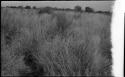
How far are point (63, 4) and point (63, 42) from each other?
1.16 feet

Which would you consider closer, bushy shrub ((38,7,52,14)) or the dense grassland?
the dense grassland

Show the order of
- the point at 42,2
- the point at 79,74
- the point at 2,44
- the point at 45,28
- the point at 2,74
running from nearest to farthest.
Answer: the point at 79,74
the point at 2,74
the point at 2,44
the point at 45,28
the point at 42,2

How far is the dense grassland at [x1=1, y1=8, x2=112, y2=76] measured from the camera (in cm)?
123

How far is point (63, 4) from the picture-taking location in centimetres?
156

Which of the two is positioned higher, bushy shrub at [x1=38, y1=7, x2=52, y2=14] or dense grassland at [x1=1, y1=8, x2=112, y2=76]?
bushy shrub at [x1=38, y1=7, x2=52, y2=14]

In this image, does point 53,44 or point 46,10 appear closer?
point 53,44

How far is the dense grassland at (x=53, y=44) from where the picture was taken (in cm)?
123

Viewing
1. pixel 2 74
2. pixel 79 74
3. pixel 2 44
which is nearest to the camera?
pixel 79 74

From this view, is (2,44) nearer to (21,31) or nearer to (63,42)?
(21,31)

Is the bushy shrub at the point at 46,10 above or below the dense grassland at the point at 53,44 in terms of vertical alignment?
above

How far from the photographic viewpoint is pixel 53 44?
4.33 ft

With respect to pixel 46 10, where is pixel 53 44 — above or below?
below

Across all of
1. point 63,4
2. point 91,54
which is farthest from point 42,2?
point 91,54

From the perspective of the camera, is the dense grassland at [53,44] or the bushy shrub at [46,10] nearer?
the dense grassland at [53,44]
